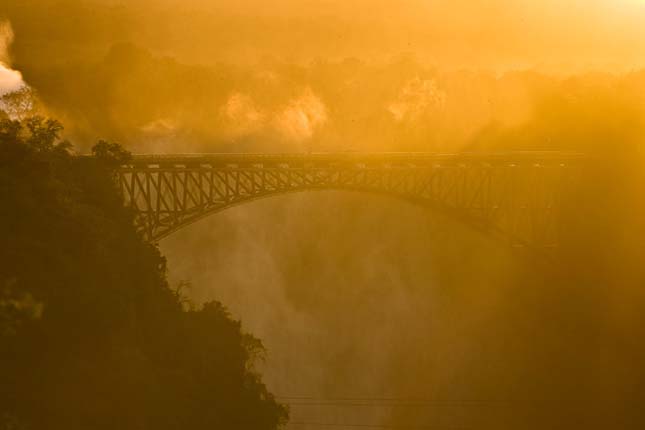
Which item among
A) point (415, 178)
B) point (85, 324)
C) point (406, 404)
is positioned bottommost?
point (85, 324)

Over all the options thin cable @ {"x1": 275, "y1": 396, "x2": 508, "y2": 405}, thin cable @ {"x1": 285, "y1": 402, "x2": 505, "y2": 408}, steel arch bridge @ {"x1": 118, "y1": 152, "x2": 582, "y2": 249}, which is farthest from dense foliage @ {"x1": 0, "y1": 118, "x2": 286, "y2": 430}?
thin cable @ {"x1": 275, "y1": 396, "x2": 508, "y2": 405}

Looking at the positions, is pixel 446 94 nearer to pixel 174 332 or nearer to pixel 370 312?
pixel 370 312

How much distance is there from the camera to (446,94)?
8781cm

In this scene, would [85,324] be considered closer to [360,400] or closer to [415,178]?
[415,178]

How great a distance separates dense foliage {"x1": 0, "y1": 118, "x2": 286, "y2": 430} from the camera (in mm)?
32188

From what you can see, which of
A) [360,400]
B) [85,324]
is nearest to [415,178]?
[360,400]

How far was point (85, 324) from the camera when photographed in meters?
35.2

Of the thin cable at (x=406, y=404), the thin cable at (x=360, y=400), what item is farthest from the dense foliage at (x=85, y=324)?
the thin cable at (x=360, y=400)

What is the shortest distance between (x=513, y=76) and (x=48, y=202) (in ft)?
185

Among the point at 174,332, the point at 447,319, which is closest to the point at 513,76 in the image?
the point at 447,319

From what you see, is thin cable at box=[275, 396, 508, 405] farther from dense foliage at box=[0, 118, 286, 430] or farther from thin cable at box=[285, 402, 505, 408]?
dense foliage at box=[0, 118, 286, 430]

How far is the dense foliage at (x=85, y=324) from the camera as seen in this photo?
106 feet

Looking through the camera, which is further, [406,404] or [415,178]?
[406,404]

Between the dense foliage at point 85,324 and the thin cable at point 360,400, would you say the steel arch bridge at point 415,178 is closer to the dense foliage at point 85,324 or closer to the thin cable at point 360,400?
the thin cable at point 360,400
